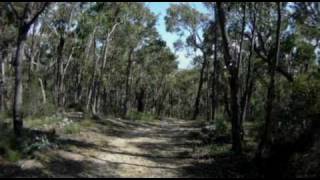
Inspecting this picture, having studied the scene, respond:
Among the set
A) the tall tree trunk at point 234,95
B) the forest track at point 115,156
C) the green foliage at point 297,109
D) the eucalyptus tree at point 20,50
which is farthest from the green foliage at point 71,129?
the green foliage at point 297,109

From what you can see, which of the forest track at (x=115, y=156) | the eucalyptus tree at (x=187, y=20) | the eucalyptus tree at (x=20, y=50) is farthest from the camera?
the eucalyptus tree at (x=187, y=20)

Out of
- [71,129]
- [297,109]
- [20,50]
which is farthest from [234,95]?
[20,50]

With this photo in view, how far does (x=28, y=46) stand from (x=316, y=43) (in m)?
28.3

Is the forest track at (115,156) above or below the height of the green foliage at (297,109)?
below

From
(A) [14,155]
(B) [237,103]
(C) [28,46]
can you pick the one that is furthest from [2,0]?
(C) [28,46]

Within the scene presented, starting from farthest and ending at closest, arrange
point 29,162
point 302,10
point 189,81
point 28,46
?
1. point 189,81
2. point 28,46
3. point 302,10
4. point 29,162

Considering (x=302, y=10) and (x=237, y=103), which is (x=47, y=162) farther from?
(x=302, y=10)

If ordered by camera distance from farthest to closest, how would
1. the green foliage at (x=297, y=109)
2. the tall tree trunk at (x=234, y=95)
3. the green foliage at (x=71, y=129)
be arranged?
the green foliage at (x=71, y=129) < the tall tree trunk at (x=234, y=95) < the green foliage at (x=297, y=109)

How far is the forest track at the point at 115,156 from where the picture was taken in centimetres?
1339

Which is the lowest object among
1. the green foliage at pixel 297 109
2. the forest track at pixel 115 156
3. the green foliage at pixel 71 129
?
the forest track at pixel 115 156

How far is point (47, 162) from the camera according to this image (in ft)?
44.9

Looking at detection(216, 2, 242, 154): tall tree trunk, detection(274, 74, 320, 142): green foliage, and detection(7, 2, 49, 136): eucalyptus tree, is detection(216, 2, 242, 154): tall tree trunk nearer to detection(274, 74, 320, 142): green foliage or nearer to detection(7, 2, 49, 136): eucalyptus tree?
detection(274, 74, 320, 142): green foliage

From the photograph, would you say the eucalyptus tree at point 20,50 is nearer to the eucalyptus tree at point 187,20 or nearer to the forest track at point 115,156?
the forest track at point 115,156

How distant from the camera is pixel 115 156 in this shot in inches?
636
